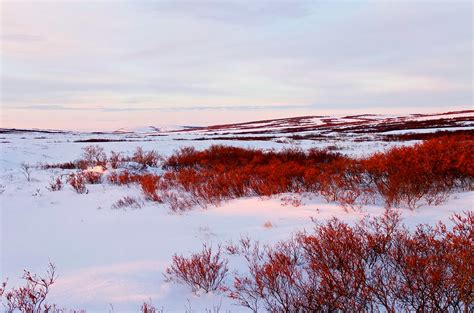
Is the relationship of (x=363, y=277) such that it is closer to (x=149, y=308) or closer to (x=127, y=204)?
(x=149, y=308)

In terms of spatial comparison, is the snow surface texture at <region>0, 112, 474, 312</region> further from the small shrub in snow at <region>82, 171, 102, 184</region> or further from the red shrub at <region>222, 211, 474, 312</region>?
the small shrub in snow at <region>82, 171, 102, 184</region>

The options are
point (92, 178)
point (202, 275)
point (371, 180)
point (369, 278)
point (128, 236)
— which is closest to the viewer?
point (369, 278)

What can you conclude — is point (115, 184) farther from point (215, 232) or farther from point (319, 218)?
point (319, 218)

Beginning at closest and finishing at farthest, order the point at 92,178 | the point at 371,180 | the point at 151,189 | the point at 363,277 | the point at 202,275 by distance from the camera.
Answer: the point at 363,277
the point at 202,275
the point at 371,180
the point at 151,189
the point at 92,178

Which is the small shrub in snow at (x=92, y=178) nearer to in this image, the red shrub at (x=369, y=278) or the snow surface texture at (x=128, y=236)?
the snow surface texture at (x=128, y=236)

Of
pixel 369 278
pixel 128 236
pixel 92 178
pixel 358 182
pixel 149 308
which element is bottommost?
pixel 128 236

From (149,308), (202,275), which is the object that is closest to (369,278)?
(202,275)

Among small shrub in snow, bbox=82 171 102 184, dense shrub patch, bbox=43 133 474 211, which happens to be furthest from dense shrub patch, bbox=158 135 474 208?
small shrub in snow, bbox=82 171 102 184

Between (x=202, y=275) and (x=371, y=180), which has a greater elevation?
(x=371, y=180)

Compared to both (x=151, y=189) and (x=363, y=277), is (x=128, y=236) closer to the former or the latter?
(x=151, y=189)

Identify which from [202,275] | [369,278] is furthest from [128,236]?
[369,278]

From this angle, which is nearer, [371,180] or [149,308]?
[149,308]

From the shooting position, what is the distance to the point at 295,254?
3.61 meters

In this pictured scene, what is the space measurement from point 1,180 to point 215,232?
329 inches
